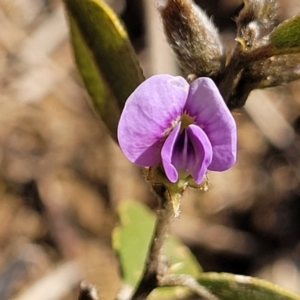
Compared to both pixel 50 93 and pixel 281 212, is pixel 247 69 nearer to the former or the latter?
pixel 281 212

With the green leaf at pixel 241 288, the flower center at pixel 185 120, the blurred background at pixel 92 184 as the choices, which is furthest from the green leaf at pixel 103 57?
the blurred background at pixel 92 184

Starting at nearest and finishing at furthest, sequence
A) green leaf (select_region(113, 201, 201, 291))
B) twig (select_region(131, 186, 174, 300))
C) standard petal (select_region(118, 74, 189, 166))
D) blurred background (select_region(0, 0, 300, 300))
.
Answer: standard petal (select_region(118, 74, 189, 166)) < twig (select_region(131, 186, 174, 300)) < green leaf (select_region(113, 201, 201, 291)) < blurred background (select_region(0, 0, 300, 300))

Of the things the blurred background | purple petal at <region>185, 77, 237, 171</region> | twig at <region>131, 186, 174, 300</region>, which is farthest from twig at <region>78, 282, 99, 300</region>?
the blurred background

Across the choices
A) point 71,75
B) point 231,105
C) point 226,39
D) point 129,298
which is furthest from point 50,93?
point 231,105

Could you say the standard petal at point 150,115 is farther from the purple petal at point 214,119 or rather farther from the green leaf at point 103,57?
the green leaf at point 103,57

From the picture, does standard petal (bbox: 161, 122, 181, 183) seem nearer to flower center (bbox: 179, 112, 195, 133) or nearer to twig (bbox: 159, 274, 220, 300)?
flower center (bbox: 179, 112, 195, 133)
